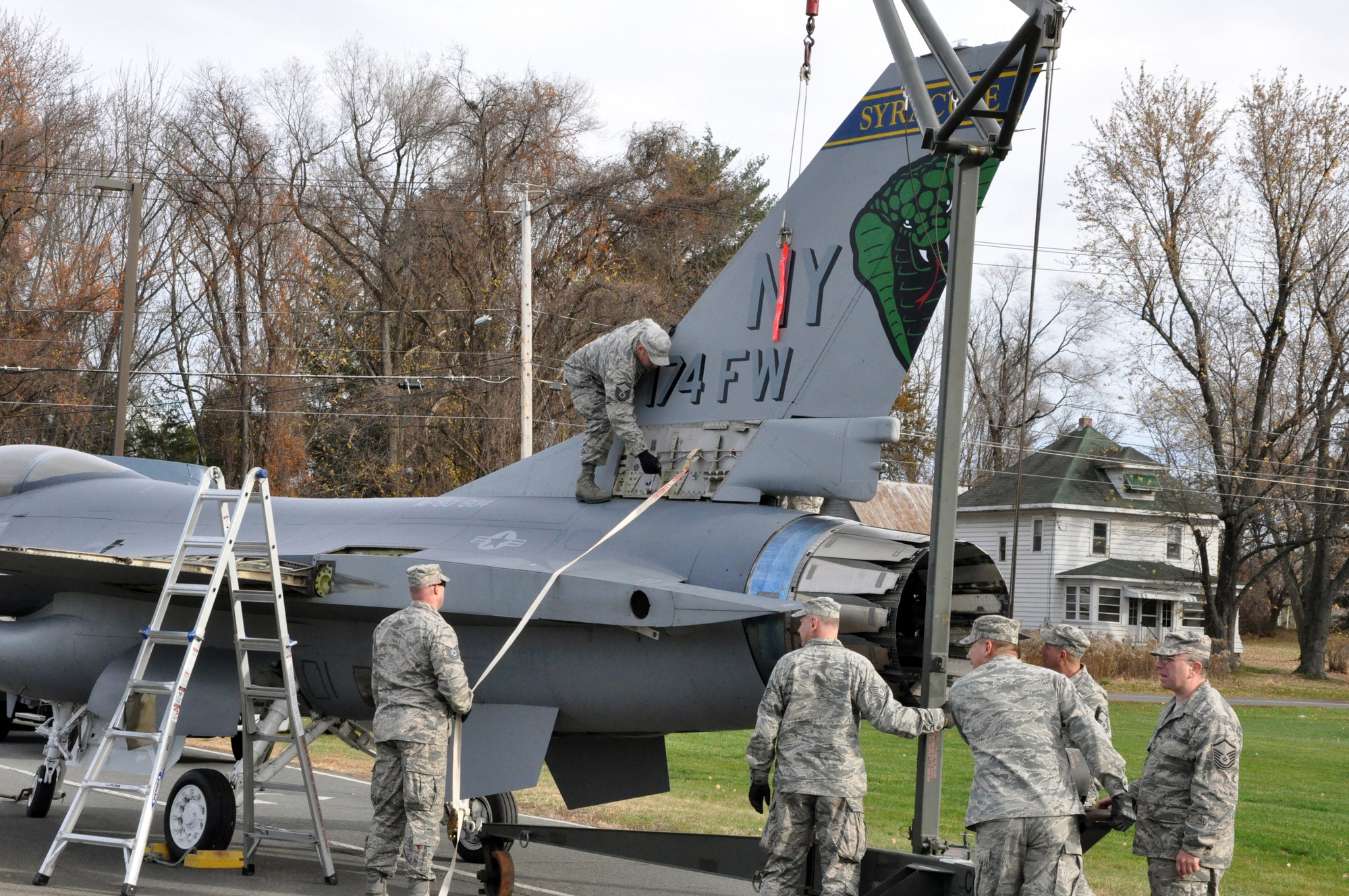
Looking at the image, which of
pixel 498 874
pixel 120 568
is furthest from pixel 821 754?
pixel 120 568

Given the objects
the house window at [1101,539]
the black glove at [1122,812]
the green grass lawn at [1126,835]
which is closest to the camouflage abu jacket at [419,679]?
the black glove at [1122,812]

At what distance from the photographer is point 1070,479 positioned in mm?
48750

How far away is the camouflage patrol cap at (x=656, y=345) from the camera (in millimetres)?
7973

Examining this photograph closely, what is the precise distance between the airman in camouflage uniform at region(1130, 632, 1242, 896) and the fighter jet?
4.99ft

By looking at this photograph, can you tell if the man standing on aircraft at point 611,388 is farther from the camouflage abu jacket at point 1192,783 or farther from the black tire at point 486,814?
the camouflage abu jacket at point 1192,783

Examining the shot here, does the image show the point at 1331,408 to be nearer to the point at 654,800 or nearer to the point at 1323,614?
the point at 1323,614

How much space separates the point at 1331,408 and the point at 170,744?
39924mm

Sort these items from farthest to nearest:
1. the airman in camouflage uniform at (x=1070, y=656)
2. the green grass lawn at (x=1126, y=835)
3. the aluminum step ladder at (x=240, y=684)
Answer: the green grass lawn at (x=1126, y=835)
the aluminum step ladder at (x=240, y=684)
the airman in camouflage uniform at (x=1070, y=656)

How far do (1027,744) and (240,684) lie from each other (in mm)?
5590

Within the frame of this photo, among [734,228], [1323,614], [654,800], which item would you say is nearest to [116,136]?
[734,228]

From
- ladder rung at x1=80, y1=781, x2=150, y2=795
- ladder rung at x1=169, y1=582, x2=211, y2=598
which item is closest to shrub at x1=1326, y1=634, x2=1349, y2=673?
ladder rung at x1=169, y1=582, x2=211, y2=598

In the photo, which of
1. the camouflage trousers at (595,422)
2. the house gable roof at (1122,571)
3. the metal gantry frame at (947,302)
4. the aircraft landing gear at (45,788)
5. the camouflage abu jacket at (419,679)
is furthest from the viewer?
the house gable roof at (1122,571)

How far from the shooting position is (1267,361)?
3909 cm

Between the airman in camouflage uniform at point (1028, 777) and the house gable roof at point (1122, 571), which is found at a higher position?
the house gable roof at point (1122, 571)
